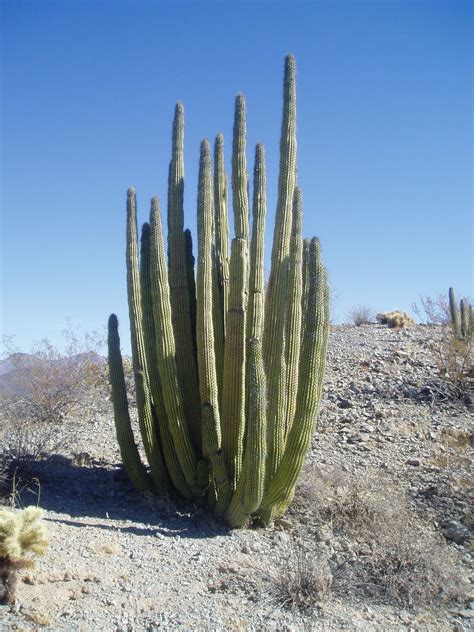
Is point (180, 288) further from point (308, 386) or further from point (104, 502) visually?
point (104, 502)

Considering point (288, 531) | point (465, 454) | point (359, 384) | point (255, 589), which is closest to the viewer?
point (255, 589)

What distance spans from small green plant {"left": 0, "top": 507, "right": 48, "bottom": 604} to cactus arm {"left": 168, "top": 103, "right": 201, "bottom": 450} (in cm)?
288

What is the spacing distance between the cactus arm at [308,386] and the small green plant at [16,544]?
2.69 meters

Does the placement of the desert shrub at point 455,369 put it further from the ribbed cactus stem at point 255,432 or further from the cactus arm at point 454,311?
the ribbed cactus stem at point 255,432

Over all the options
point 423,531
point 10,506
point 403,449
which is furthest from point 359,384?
point 10,506

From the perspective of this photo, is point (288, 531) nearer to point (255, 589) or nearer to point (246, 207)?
point (255, 589)

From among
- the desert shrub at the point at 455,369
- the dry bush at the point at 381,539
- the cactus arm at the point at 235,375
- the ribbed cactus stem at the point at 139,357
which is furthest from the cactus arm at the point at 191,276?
the desert shrub at the point at 455,369

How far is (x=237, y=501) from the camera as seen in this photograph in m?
6.98

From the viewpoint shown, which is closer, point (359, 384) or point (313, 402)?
point (313, 402)

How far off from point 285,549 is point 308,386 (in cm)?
170

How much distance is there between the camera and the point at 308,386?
688 cm

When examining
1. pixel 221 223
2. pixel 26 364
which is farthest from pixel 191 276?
pixel 26 364

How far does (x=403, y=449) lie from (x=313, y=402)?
4.16m

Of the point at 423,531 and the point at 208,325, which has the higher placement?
the point at 208,325
